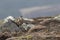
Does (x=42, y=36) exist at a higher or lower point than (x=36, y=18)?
lower

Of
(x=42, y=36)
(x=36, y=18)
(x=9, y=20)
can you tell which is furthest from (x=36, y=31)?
(x=36, y=18)

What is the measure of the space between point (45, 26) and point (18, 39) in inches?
237

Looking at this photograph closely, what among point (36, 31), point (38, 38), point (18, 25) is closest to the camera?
point (38, 38)

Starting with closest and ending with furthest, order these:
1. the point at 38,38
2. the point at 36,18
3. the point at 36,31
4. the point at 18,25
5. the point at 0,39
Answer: the point at 38,38 < the point at 0,39 < the point at 36,31 < the point at 18,25 < the point at 36,18

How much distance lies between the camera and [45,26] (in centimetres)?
3347

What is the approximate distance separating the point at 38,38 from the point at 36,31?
4.00 metres

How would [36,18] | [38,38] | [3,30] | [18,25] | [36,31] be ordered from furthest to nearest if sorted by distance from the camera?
[36,18] < [18,25] < [3,30] < [36,31] < [38,38]

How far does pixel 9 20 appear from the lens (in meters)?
36.7

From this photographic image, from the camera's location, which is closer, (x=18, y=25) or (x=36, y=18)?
(x=18, y=25)

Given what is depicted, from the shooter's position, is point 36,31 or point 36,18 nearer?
point 36,31

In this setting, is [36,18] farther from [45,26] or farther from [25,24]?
[45,26]

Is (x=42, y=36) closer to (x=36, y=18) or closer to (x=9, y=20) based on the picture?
(x=9, y=20)

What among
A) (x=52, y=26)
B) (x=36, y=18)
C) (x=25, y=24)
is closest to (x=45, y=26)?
(x=52, y=26)

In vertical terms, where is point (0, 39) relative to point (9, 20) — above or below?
below
